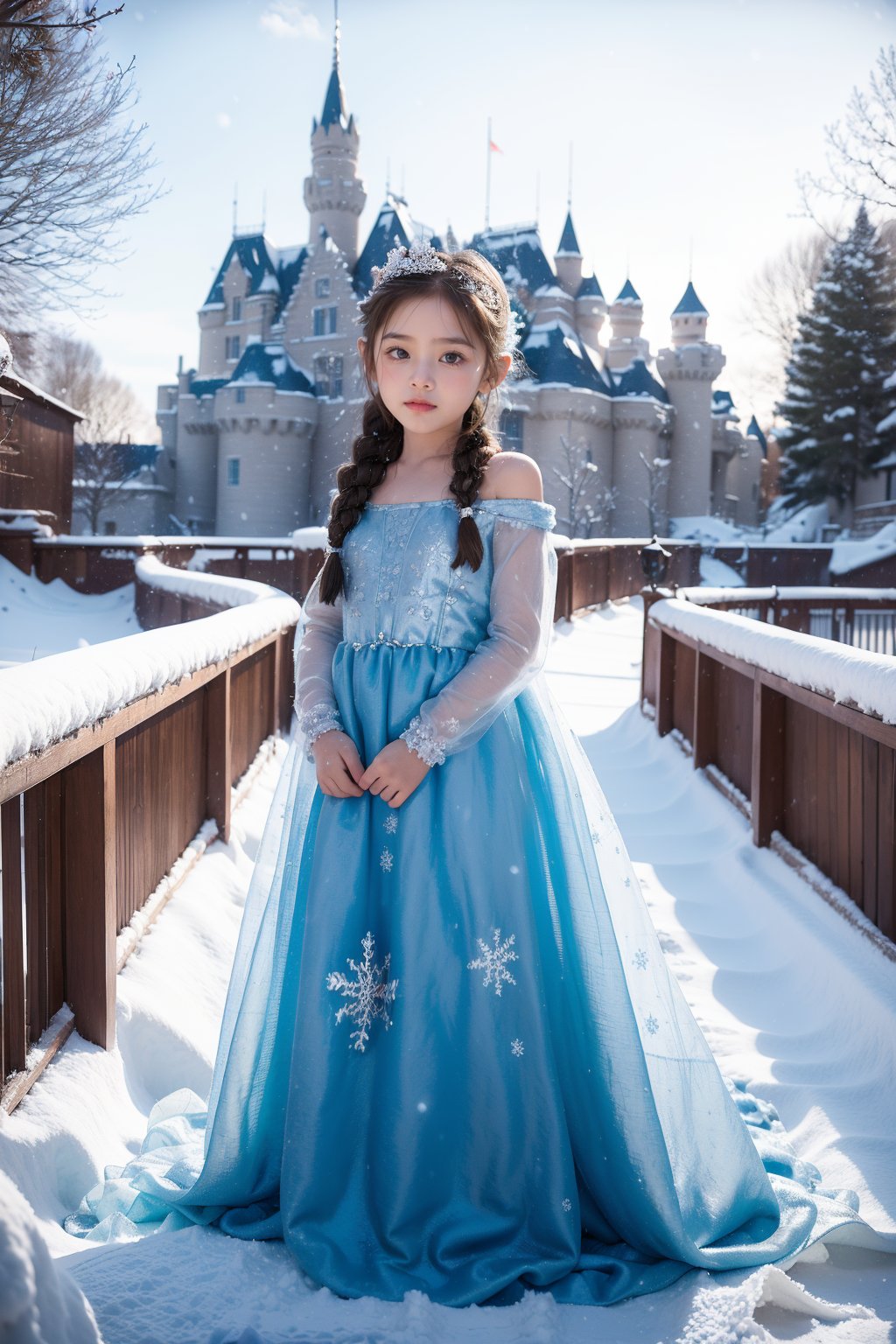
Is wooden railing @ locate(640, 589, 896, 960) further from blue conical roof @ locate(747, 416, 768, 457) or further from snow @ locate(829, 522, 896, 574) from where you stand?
blue conical roof @ locate(747, 416, 768, 457)

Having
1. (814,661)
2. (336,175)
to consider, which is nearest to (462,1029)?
(814,661)

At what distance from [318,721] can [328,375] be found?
3755 cm

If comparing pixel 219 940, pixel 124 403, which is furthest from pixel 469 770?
pixel 124 403

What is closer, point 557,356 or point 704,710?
point 704,710

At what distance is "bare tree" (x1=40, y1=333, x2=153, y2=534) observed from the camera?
A: 137 feet

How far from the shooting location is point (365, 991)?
1.85 metres

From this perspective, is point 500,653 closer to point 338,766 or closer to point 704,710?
point 338,766

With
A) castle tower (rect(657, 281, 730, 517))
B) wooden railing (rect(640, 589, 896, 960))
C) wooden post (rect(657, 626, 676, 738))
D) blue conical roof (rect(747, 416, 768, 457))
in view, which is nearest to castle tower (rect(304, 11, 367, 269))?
castle tower (rect(657, 281, 730, 517))

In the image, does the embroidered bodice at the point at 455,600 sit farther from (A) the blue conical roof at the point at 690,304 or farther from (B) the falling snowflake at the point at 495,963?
(A) the blue conical roof at the point at 690,304

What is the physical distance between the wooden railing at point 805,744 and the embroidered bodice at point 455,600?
129 cm

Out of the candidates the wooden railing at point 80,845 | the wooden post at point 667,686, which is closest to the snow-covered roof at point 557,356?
the wooden post at point 667,686

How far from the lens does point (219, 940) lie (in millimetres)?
3400

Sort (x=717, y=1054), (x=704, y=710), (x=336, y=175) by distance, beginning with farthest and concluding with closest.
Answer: (x=336, y=175) < (x=704, y=710) < (x=717, y=1054)

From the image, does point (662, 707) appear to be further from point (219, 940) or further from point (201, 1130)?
point (201, 1130)
